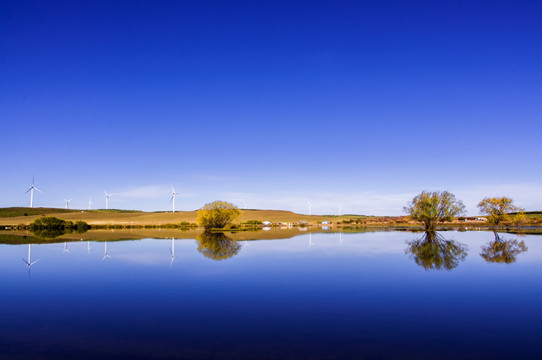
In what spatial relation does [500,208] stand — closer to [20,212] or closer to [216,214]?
[216,214]

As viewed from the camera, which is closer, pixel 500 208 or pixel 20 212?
pixel 500 208

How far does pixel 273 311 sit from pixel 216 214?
70.7 metres

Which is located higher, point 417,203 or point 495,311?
point 417,203

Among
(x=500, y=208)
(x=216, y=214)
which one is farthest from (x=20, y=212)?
(x=500, y=208)

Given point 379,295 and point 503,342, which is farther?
point 379,295

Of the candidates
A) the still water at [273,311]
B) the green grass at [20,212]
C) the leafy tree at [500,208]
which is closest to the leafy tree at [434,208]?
the leafy tree at [500,208]

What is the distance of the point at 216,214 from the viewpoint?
84.6 metres

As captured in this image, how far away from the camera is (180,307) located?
1573 centimetres

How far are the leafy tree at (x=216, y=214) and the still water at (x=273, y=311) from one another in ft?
183

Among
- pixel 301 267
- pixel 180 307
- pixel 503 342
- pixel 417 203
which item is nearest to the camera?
pixel 503 342

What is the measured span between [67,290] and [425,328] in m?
16.6

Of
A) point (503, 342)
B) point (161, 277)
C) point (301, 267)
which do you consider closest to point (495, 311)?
point (503, 342)

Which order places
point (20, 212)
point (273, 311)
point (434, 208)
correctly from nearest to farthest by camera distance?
point (273, 311) < point (434, 208) < point (20, 212)

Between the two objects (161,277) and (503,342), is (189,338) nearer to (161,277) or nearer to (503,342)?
(503,342)
